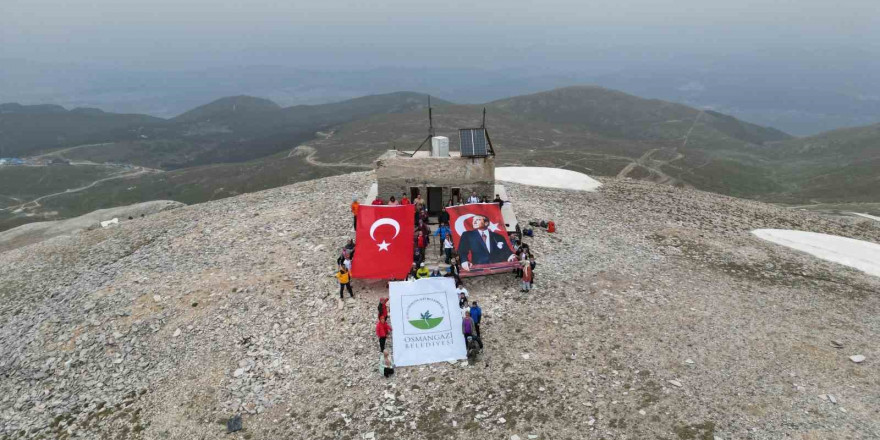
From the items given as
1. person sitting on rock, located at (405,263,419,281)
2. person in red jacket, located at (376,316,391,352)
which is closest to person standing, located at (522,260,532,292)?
person sitting on rock, located at (405,263,419,281)

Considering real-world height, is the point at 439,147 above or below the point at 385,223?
above

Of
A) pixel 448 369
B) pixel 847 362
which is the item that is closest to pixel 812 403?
pixel 847 362

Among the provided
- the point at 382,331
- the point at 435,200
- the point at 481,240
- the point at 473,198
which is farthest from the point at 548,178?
the point at 382,331

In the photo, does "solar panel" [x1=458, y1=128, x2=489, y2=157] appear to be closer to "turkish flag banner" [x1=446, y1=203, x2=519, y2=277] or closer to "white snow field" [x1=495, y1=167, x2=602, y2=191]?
"turkish flag banner" [x1=446, y1=203, x2=519, y2=277]

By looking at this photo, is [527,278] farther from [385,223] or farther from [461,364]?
[385,223]

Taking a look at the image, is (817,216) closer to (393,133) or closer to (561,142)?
(561,142)
